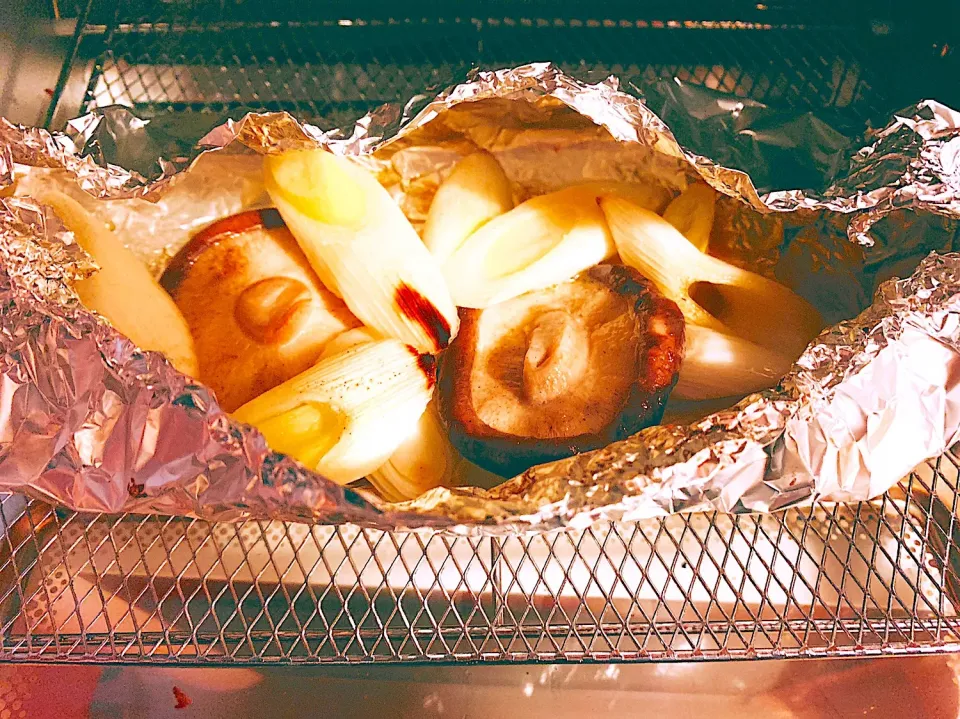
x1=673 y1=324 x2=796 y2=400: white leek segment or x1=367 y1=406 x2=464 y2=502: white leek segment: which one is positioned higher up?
x1=673 y1=324 x2=796 y2=400: white leek segment

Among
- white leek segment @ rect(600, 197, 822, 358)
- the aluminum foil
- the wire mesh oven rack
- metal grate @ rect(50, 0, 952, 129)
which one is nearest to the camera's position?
the aluminum foil

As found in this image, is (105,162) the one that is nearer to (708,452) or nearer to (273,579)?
(273,579)

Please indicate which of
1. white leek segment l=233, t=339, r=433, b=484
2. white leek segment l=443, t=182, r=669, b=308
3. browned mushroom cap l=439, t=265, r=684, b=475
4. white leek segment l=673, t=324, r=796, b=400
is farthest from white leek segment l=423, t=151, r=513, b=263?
white leek segment l=673, t=324, r=796, b=400

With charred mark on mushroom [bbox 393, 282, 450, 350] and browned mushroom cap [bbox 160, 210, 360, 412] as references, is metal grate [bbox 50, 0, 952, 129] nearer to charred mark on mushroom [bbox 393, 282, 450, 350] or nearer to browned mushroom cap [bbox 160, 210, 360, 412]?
browned mushroom cap [bbox 160, 210, 360, 412]

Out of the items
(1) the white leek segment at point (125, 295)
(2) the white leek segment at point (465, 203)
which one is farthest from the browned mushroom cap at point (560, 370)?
(1) the white leek segment at point (125, 295)

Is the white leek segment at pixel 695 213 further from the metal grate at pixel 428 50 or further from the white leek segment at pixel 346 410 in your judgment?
the white leek segment at pixel 346 410

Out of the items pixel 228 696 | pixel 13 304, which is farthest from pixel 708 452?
pixel 13 304
